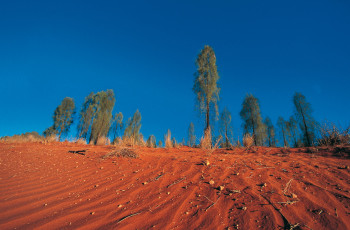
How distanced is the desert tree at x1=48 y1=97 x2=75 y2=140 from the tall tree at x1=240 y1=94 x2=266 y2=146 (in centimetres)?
2584

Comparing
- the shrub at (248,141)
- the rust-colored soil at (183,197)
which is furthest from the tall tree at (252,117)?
the rust-colored soil at (183,197)

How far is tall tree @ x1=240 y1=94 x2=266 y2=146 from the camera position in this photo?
19.7 m

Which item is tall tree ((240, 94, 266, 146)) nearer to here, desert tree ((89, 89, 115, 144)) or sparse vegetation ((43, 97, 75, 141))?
desert tree ((89, 89, 115, 144))

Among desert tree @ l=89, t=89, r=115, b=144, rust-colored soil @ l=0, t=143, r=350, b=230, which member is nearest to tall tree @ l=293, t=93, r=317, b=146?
rust-colored soil @ l=0, t=143, r=350, b=230

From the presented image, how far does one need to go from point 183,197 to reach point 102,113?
21.9 metres

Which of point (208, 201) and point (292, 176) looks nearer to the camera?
point (208, 201)

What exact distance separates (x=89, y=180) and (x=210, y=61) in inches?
458

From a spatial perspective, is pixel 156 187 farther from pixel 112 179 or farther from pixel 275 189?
pixel 275 189

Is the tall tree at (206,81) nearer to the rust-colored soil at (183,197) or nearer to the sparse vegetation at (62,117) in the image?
the rust-colored soil at (183,197)

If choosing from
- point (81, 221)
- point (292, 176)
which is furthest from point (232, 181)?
point (81, 221)

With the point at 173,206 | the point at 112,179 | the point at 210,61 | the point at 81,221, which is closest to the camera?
the point at 81,221

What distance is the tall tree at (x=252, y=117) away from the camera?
1973 centimetres

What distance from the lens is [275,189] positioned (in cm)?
195

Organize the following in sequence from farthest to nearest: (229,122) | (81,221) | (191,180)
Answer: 1. (229,122)
2. (191,180)
3. (81,221)
